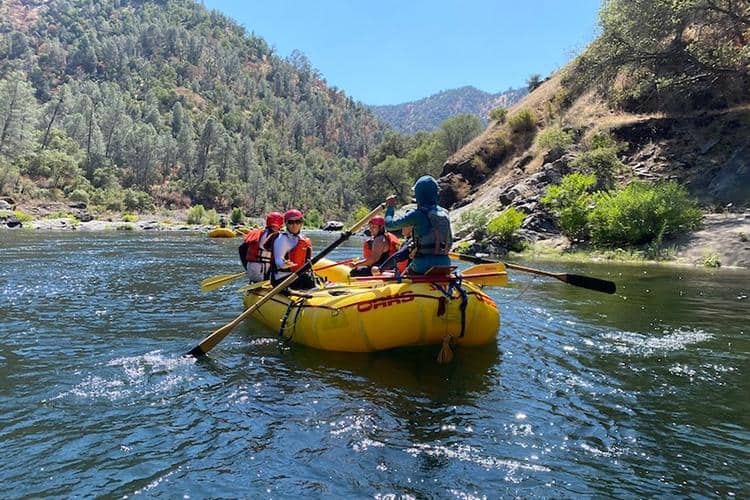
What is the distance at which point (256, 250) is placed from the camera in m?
10.1

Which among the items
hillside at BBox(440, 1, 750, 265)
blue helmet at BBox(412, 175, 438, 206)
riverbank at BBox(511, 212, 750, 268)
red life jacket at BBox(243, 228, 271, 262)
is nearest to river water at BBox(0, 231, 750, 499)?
red life jacket at BBox(243, 228, 271, 262)

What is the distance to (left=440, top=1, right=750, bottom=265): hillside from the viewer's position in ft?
72.4

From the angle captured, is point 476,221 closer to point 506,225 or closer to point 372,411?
point 506,225

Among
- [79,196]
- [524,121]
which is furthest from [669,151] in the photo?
[79,196]

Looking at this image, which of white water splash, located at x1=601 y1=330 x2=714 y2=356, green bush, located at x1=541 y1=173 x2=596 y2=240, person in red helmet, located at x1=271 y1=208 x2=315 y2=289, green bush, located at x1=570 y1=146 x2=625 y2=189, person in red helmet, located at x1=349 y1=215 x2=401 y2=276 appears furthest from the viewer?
green bush, located at x1=570 y1=146 x2=625 y2=189

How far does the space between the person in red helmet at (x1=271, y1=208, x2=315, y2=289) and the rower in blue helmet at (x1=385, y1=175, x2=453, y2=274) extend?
6.96ft

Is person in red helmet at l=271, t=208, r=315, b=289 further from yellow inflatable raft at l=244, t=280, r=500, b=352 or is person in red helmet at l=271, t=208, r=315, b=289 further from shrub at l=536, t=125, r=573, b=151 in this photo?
shrub at l=536, t=125, r=573, b=151

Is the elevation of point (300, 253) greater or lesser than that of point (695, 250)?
greater

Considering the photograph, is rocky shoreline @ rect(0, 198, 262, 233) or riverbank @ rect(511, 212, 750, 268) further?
rocky shoreline @ rect(0, 198, 262, 233)

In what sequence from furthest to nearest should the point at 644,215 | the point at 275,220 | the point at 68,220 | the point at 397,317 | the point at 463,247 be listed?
the point at 68,220, the point at 463,247, the point at 644,215, the point at 275,220, the point at 397,317

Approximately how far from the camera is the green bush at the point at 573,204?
23.6 metres

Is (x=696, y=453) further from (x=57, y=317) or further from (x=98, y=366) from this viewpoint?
(x=57, y=317)

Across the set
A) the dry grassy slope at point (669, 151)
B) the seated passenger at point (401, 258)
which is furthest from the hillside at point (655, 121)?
the seated passenger at point (401, 258)

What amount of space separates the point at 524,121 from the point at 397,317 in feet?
118
